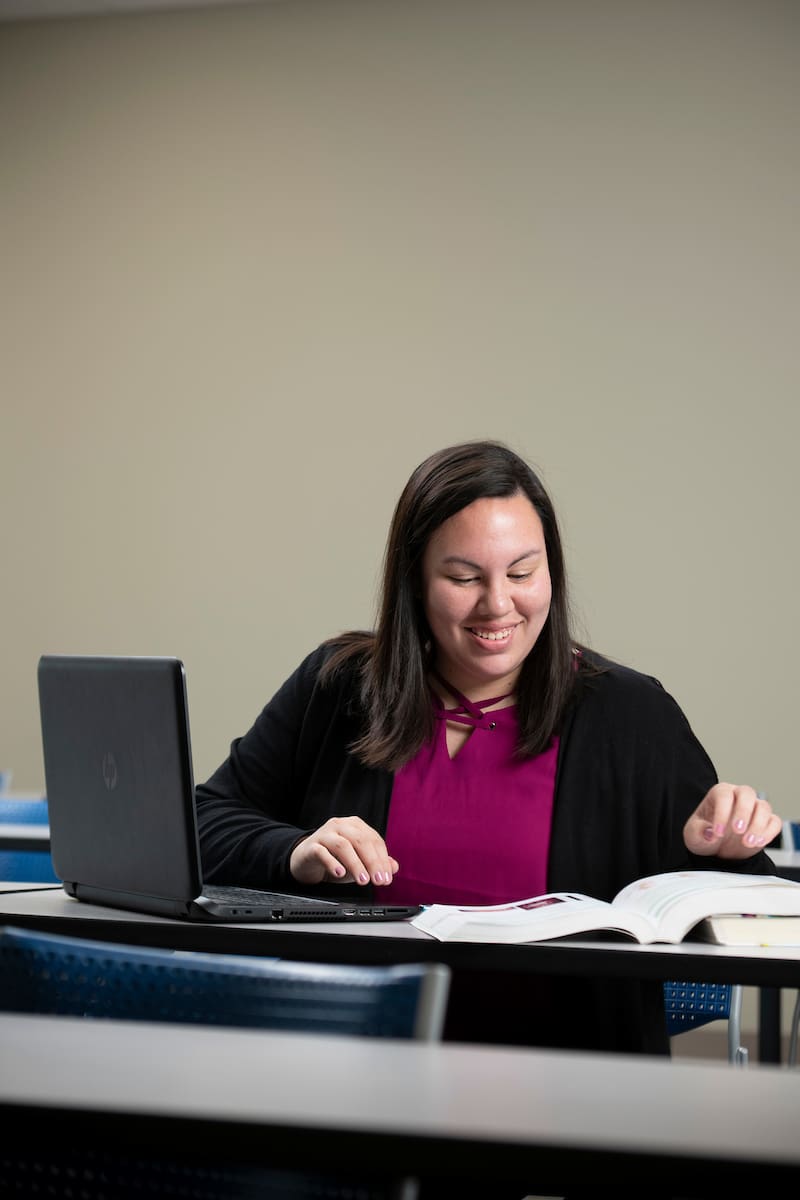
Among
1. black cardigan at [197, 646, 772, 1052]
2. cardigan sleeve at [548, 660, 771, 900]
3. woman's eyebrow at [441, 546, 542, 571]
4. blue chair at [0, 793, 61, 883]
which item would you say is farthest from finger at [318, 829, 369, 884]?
blue chair at [0, 793, 61, 883]

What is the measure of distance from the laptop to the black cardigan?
7.7 inches

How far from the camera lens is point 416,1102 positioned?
2.13 ft

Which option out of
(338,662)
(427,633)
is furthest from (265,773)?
(427,633)

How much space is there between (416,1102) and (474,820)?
1188mm

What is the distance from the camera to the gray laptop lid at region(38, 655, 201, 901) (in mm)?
1408

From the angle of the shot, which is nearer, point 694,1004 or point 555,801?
point 555,801

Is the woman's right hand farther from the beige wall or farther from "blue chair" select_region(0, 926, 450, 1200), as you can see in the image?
the beige wall

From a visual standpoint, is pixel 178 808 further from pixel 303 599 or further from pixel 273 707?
pixel 303 599

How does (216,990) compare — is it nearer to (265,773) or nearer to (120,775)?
(120,775)

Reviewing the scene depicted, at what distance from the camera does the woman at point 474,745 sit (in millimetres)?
1803

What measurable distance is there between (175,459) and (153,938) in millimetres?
3515

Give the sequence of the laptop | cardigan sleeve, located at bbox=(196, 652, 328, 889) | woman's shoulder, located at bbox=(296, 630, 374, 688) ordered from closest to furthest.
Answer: the laptop → cardigan sleeve, located at bbox=(196, 652, 328, 889) → woman's shoulder, located at bbox=(296, 630, 374, 688)

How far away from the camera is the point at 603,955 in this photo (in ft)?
4.17

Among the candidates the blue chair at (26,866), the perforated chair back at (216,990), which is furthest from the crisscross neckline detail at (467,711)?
the perforated chair back at (216,990)
